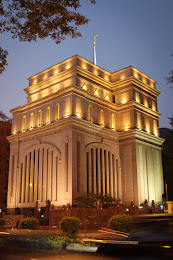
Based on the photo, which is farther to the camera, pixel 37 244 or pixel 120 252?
pixel 37 244

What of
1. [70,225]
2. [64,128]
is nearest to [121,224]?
[70,225]

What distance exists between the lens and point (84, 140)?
39.8 metres

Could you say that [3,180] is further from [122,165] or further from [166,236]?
[166,236]

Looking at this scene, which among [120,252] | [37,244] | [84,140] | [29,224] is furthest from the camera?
[84,140]

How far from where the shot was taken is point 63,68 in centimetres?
4738

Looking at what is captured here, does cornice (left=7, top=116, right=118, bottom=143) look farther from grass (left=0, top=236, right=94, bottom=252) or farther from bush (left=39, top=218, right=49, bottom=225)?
grass (left=0, top=236, right=94, bottom=252)

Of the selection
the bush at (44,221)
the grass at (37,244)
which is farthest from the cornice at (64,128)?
the grass at (37,244)

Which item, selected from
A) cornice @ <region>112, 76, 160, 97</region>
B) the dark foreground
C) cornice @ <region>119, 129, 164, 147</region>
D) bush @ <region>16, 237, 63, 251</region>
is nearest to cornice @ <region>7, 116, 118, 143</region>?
cornice @ <region>119, 129, 164, 147</region>

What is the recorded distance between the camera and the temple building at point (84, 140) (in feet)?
128

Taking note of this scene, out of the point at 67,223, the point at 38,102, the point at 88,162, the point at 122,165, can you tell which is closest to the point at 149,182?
the point at 122,165

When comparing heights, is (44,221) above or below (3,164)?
below

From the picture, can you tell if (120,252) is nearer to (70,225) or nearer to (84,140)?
(70,225)

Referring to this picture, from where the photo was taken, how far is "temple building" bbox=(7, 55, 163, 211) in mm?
38906

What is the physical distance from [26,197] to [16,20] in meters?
33.1
